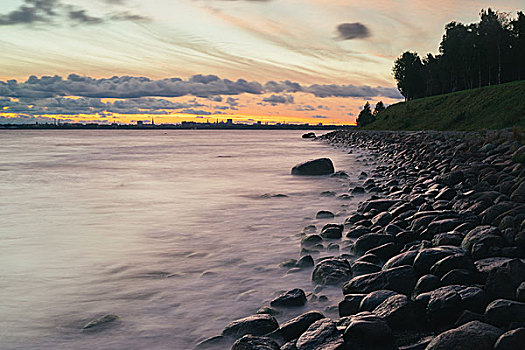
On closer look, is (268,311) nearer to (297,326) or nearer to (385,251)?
(297,326)

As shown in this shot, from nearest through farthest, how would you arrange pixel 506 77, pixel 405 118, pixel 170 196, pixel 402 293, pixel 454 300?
pixel 454 300 → pixel 402 293 → pixel 170 196 → pixel 405 118 → pixel 506 77

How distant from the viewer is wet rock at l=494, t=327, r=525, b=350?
266 cm

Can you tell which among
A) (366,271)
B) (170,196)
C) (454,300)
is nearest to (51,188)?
(170,196)

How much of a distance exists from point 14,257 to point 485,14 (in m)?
80.7

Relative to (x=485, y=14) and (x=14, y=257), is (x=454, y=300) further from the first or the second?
(x=485, y=14)

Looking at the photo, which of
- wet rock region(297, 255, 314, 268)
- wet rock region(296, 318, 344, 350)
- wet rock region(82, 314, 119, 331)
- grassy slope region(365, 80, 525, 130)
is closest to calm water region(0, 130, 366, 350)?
wet rock region(82, 314, 119, 331)

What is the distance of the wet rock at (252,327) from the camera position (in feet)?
12.1

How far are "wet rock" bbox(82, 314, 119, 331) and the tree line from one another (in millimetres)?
64501

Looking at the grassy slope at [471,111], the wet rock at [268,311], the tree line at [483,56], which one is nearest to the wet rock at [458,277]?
the wet rock at [268,311]

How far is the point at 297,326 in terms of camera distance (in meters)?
3.59

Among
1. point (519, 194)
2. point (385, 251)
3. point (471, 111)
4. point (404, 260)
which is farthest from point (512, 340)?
point (471, 111)

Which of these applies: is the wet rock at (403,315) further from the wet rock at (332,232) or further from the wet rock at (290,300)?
the wet rock at (332,232)

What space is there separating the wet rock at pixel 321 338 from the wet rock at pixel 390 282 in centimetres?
87

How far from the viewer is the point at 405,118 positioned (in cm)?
6194
